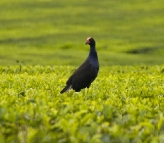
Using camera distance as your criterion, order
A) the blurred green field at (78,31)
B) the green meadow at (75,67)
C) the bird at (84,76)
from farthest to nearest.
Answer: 1. the blurred green field at (78,31)
2. the bird at (84,76)
3. the green meadow at (75,67)

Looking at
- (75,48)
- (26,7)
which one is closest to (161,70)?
(75,48)

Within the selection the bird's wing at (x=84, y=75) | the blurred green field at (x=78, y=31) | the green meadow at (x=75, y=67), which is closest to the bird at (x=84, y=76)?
the bird's wing at (x=84, y=75)

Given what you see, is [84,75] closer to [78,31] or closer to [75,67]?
[75,67]

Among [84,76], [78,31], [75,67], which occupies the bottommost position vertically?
[78,31]

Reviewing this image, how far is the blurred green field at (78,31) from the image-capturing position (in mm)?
38562

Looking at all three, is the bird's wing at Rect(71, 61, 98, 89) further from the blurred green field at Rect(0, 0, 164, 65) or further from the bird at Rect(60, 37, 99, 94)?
the blurred green field at Rect(0, 0, 164, 65)

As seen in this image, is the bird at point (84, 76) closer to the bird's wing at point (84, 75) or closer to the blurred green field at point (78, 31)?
the bird's wing at point (84, 75)

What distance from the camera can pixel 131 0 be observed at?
67.2m

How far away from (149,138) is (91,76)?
25.1ft

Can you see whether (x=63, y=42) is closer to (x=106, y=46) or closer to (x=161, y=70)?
(x=106, y=46)

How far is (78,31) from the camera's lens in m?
51.5

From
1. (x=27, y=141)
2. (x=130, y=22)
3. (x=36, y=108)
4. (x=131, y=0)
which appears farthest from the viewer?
(x=131, y=0)

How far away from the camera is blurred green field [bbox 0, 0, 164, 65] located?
127ft

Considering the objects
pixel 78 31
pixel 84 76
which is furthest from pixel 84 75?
pixel 78 31
